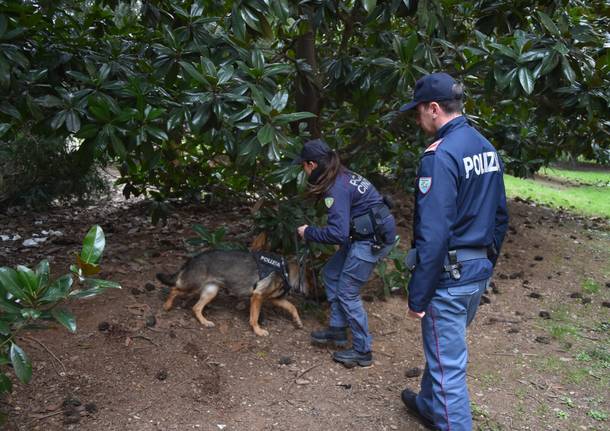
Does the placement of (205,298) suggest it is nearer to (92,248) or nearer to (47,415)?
(47,415)

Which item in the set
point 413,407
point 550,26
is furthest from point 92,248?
point 550,26

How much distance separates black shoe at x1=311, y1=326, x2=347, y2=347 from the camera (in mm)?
4812

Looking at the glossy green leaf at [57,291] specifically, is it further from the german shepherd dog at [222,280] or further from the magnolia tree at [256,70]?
the german shepherd dog at [222,280]

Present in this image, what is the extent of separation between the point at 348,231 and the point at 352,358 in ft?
3.52

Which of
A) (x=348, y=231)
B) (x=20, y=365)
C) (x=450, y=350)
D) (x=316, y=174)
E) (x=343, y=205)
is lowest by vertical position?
(x=450, y=350)

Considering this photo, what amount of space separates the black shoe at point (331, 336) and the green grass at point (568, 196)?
9201 mm

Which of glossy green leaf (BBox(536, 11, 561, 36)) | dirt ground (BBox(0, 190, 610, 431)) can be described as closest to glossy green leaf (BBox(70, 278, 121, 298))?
dirt ground (BBox(0, 190, 610, 431))

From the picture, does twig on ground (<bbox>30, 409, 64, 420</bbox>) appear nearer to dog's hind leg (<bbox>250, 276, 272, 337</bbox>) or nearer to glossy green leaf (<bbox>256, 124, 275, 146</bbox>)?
dog's hind leg (<bbox>250, 276, 272, 337</bbox>)

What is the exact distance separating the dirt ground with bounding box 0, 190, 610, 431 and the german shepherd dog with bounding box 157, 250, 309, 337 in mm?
157

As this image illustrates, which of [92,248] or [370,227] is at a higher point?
[92,248]

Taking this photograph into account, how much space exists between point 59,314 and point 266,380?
7.16 feet

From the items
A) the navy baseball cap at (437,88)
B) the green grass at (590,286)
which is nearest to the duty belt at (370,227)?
the navy baseball cap at (437,88)

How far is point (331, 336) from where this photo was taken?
190 inches

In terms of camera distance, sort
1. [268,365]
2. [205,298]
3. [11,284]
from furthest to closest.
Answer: [205,298] < [268,365] < [11,284]
